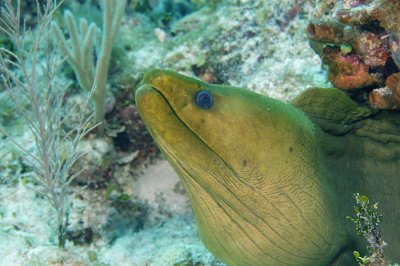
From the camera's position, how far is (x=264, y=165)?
7.51ft

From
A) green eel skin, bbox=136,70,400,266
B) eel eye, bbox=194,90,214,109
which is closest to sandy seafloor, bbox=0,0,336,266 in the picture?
green eel skin, bbox=136,70,400,266

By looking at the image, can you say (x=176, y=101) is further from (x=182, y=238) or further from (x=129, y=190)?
(x=129, y=190)

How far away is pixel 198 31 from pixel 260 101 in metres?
3.10

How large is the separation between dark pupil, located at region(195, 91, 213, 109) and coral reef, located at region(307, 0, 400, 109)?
1169mm

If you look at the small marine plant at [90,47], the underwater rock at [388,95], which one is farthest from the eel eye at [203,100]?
the small marine plant at [90,47]

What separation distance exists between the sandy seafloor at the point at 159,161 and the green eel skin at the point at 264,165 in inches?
39.0

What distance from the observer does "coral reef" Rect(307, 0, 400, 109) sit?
2354 mm

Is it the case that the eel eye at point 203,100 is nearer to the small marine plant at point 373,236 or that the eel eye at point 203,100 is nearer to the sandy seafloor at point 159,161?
the small marine plant at point 373,236

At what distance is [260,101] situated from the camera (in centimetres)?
238

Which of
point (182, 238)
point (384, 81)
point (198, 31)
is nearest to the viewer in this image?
point (384, 81)

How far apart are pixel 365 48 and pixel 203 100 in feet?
4.23

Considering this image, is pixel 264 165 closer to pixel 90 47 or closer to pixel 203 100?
pixel 203 100

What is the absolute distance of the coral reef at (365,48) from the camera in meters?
2.35

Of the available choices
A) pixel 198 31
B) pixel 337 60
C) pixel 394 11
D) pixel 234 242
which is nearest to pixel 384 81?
pixel 337 60
